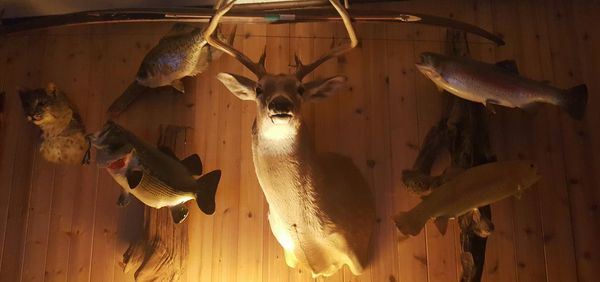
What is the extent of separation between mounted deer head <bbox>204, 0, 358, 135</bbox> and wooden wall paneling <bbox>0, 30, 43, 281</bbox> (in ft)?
3.43

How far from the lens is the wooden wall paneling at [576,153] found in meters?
1.97

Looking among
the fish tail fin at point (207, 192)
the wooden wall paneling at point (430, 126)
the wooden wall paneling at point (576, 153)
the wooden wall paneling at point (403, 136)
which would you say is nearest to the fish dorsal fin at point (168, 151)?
the fish tail fin at point (207, 192)

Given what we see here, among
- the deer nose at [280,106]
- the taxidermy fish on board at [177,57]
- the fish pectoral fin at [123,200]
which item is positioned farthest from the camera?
the taxidermy fish on board at [177,57]

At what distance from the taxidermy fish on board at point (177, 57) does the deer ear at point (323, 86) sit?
376mm

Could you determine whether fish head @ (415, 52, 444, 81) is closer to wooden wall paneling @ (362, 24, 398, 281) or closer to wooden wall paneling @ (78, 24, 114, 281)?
wooden wall paneling @ (362, 24, 398, 281)

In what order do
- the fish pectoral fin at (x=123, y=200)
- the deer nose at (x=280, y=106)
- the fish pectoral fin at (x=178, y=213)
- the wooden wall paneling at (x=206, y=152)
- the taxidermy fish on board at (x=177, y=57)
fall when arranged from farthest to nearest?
the wooden wall paneling at (x=206, y=152)
the taxidermy fish on board at (x=177, y=57)
the fish pectoral fin at (x=178, y=213)
the fish pectoral fin at (x=123, y=200)
the deer nose at (x=280, y=106)

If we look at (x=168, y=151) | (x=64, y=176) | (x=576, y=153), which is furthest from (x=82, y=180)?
(x=576, y=153)

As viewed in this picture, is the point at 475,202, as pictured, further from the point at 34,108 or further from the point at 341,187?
the point at 34,108

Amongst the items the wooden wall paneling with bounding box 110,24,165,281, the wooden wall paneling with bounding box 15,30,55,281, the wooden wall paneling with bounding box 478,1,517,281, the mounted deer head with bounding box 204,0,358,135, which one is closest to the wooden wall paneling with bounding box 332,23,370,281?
the mounted deer head with bounding box 204,0,358,135

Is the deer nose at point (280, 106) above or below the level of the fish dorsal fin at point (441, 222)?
above

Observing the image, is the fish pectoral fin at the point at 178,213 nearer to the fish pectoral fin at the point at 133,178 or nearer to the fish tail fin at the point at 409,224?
the fish pectoral fin at the point at 133,178

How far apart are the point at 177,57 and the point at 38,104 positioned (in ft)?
2.02

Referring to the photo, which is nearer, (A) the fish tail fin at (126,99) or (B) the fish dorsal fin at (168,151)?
(B) the fish dorsal fin at (168,151)

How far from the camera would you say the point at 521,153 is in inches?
82.1
